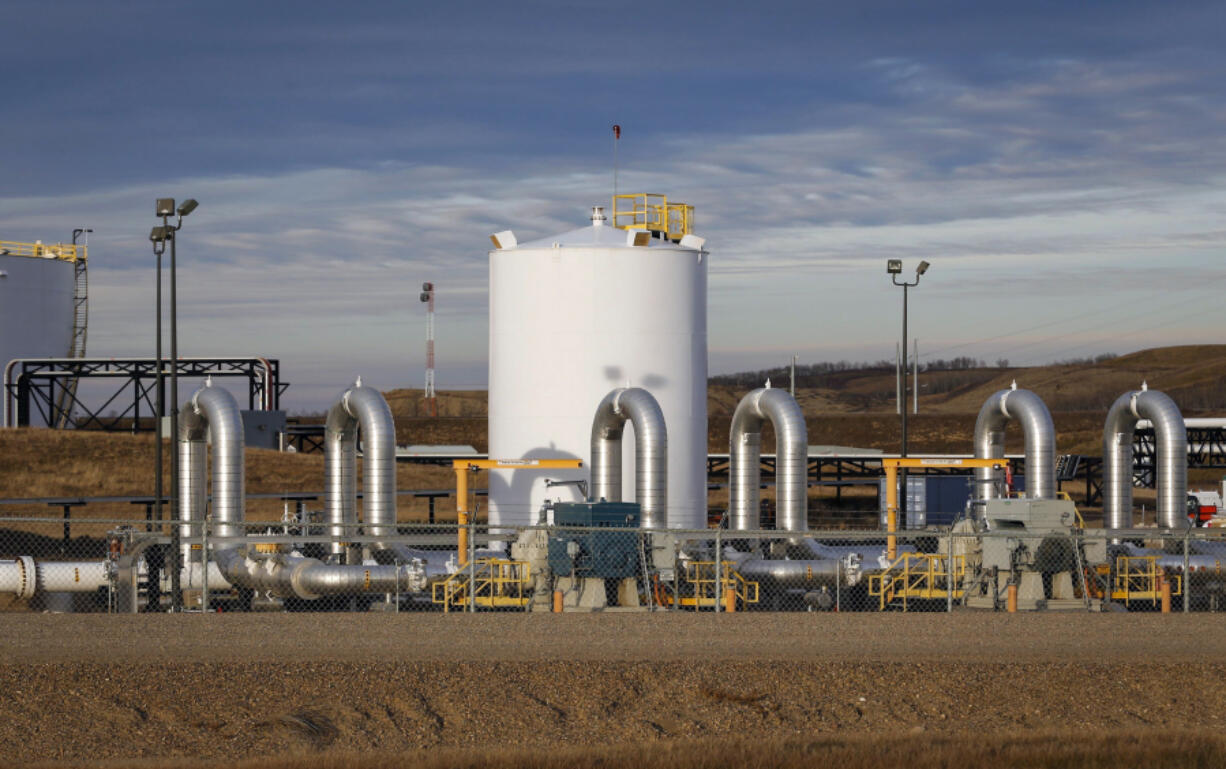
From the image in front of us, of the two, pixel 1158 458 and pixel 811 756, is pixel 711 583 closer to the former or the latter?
pixel 1158 458

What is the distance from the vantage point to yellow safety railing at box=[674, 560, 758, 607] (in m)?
26.4

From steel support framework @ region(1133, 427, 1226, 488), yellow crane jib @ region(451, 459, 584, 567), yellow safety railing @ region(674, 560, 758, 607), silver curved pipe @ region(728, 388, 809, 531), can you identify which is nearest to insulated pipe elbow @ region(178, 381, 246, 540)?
yellow crane jib @ region(451, 459, 584, 567)

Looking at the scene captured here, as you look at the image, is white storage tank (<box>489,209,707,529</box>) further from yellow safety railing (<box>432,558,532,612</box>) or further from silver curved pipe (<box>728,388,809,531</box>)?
yellow safety railing (<box>432,558,532,612</box>)

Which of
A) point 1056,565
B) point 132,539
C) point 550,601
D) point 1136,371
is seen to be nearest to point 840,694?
point 550,601

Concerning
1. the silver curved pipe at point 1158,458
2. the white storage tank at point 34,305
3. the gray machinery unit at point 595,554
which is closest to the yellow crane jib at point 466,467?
the gray machinery unit at point 595,554

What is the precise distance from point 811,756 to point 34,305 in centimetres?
6990

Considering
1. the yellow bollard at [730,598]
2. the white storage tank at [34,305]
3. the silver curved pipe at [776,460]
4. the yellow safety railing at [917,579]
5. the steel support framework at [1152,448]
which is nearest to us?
the yellow bollard at [730,598]

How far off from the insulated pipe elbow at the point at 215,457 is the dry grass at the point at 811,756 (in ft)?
53.0

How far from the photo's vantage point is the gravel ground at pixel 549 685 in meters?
14.3

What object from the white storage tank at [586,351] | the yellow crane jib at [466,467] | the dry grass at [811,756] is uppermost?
the white storage tank at [586,351]

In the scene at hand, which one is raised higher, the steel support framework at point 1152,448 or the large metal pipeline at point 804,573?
the steel support framework at point 1152,448

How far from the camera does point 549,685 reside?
15.9 m

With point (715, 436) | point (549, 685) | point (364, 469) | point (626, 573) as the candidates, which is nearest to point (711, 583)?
point (626, 573)

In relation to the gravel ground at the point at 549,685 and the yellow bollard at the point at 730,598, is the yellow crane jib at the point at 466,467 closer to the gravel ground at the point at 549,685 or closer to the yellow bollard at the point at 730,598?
the yellow bollard at the point at 730,598
